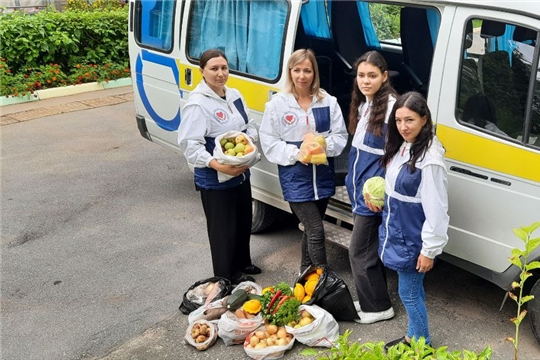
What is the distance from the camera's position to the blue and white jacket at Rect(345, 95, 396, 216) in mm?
3912

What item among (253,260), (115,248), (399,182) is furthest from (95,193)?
(399,182)

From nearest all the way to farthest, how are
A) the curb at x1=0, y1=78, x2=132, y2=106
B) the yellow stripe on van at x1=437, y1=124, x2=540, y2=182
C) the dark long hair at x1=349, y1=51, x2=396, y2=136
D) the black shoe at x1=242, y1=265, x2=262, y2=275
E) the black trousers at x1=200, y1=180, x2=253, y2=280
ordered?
the yellow stripe on van at x1=437, y1=124, x2=540, y2=182 → the dark long hair at x1=349, y1=51, x2=396, y2=136 → the black trousers at x1=200, y1=180, x2=253, y2=280 → the black shoe at x1=242, y1=265, x2=262, y2=275 → the curb at x1=0, y1=78, x2=132, y2=106

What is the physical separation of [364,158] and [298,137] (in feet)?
1.87

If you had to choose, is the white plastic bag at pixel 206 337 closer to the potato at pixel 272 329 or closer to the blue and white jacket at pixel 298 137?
the potato at pixel 272 329

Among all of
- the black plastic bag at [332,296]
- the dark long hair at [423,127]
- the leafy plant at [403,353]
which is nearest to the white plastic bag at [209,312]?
the black plastic bag at [332,296]

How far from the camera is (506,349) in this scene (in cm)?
400

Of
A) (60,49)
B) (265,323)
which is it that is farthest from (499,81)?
(60,49)

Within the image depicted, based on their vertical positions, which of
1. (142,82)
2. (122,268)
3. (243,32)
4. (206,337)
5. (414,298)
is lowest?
(122,268)

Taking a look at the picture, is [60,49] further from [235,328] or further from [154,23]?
[235,328]

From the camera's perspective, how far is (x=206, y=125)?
434 cm

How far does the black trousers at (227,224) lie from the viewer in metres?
4.55

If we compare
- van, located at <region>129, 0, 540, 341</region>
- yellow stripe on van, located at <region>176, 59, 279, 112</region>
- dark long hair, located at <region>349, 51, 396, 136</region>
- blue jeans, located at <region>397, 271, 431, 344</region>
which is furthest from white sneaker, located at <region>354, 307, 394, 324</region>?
yellow stripe on van, located at <region>176, 59, 279, 112</region>

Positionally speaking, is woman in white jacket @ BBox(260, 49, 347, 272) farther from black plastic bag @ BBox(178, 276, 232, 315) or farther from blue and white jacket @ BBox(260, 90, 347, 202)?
black plastic bag @ BBox(178, 276, 232, 315)

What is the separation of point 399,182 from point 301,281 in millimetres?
1189
